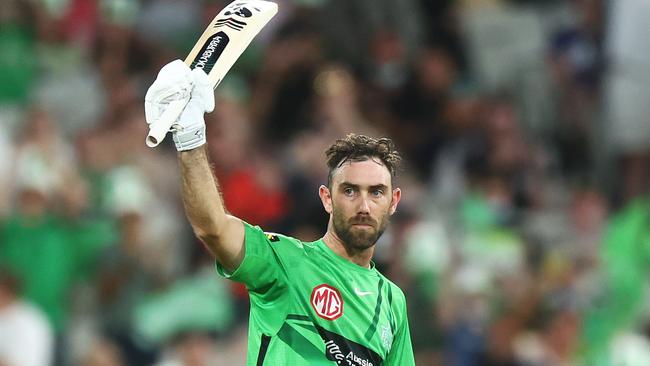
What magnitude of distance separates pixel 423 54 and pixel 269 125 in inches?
78.5

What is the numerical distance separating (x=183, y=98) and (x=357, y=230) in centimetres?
95

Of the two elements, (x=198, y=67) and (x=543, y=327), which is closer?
(x=198, y=67)

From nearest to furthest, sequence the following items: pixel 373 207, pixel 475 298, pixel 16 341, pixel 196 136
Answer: pixel 196 136, pixel 373 207, pixel 16 341, pixel 475 298

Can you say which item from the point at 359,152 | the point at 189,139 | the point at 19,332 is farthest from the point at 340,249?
the point at 19,332

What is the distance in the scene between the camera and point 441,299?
11.0 meters

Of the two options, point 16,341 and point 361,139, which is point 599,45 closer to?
point 16,341

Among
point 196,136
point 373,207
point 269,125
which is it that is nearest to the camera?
point 196,136

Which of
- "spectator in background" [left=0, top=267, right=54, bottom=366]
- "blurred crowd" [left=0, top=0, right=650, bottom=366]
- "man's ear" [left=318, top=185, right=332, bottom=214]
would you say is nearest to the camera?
"man's ear" [left=318, top=185, right=332, bottom=214]

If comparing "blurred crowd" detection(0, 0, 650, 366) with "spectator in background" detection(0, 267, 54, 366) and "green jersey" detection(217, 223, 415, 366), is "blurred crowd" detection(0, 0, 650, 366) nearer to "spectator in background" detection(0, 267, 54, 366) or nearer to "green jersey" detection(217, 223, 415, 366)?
"spectator in background" detection(0, 267, 54, 366)

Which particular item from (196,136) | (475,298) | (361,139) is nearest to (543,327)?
(475,298)

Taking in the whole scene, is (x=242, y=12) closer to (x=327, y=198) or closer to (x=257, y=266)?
(x=327, y=198)

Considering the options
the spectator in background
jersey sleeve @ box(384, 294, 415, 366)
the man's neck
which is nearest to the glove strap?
the man's neck

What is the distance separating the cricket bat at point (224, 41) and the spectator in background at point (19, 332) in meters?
4.81

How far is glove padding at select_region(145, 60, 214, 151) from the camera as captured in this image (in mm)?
5160
